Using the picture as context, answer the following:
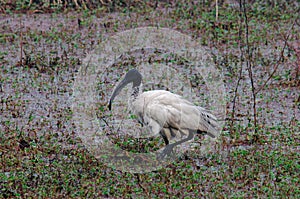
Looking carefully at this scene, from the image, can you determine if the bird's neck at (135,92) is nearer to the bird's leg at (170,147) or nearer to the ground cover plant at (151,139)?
the ground cover plant at (151,139)

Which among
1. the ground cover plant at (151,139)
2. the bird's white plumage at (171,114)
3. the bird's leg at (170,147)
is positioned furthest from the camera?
the bird's leg at (170,147)

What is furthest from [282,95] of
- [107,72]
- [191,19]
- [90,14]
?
[90,14]

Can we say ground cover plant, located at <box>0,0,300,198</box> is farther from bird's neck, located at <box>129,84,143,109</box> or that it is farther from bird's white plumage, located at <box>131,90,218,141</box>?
bird's neck, located at <box>129,84,143,109</box>

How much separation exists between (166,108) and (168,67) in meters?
4.04

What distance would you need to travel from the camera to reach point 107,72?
10.6 m

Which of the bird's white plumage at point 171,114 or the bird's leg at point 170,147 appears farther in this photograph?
the bird's leg at point 170,147

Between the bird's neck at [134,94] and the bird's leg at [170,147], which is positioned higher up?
the bird's neck at [134,94]

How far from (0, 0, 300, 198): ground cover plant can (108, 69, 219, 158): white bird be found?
292mm

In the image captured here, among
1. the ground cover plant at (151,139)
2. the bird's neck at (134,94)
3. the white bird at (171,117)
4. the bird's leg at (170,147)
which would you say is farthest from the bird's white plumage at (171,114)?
the ground cover plant at (151,139)

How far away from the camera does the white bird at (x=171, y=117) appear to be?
6.91 meters

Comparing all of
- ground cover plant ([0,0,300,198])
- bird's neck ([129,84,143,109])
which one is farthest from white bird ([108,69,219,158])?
ground cover plant ([0,0,300,198])

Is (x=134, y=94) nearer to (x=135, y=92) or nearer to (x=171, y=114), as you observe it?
(x=135, y=92)

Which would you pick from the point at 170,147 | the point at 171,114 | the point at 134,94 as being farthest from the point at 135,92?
the point at 170,147

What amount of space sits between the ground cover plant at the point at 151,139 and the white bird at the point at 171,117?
292mm
